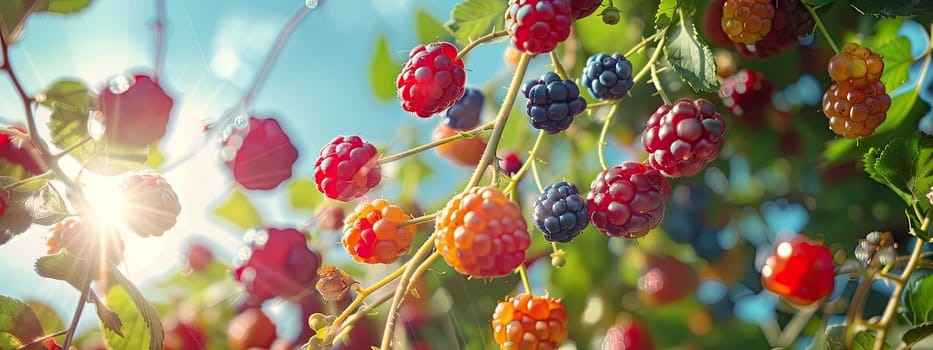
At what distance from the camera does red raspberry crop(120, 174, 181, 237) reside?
3.33 ft

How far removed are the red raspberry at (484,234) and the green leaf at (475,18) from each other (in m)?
0.52

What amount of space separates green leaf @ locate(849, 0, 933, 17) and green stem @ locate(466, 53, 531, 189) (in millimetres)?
408

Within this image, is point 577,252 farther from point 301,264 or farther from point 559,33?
point 559,33

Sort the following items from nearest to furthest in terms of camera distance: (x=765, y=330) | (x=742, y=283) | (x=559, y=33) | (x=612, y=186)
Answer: (x=559, y=33) < (x=612, y=186) < (x=765, y=330) < (x=742, y=283)

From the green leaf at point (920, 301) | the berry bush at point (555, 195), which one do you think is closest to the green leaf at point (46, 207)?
the berry bush at point (555, 195)

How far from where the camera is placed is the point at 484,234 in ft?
2.16

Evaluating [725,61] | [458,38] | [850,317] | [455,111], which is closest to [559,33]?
[455,111]

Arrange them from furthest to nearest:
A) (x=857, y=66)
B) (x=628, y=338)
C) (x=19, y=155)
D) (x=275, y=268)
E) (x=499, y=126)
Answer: (x=628, y=338) < (x=275, y=268) < (x=19, y=155) < (x=857, y=66) < (x=499, y=126)


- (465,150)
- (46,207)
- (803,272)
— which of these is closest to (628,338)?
(803,272)

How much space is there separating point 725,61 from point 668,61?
456 millimetres

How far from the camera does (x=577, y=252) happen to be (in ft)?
4.22

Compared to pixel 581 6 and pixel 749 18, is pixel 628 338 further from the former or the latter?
pixel 581 6

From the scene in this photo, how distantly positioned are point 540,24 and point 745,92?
26.9 inches

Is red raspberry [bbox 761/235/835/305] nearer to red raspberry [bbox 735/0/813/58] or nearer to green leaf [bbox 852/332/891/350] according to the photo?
green leaf [bbox 852/332/891/350]
